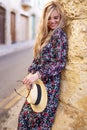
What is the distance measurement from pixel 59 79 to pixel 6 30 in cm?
1788

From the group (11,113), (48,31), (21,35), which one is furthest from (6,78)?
(21,35)

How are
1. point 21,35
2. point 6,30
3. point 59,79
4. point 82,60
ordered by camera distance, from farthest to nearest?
point 21,35
point 6,30
point 59,79
point 82,60

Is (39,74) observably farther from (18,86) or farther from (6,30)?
(6,30)

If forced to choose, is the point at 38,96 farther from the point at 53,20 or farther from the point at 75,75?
the point at 53,20

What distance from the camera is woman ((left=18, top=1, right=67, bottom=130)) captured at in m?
2.49

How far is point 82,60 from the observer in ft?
8.04

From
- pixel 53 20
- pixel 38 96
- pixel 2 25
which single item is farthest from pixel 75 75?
pixel 2 25

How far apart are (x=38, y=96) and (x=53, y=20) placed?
0.73m

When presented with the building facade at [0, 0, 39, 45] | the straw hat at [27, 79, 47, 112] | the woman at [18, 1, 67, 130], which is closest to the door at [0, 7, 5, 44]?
the building facade at [0, 0, 39, 45]

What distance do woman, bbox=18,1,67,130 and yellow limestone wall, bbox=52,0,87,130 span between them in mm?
68

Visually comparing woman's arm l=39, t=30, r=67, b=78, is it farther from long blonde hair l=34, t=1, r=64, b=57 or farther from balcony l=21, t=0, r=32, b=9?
balcony l=21, t=0, r=32, b=9

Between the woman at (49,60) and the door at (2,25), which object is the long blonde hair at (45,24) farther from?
the door at (2,25)

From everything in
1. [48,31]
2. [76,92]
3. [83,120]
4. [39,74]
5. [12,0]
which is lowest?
[83,120]

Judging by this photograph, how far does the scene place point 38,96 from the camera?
251 centimetres
